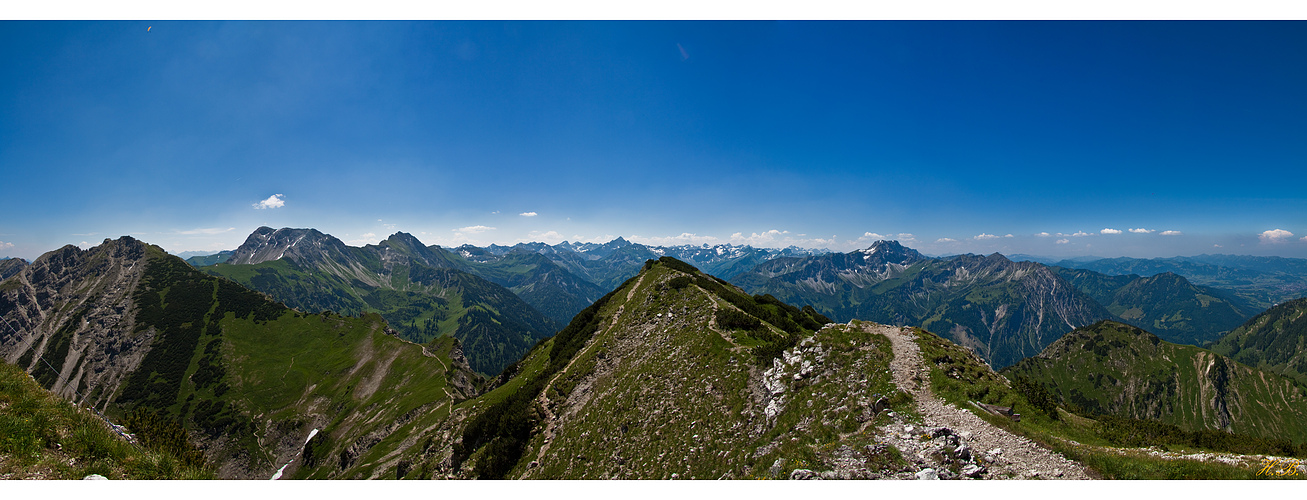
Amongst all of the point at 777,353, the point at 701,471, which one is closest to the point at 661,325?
the point at 777,353

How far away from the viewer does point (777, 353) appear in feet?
112

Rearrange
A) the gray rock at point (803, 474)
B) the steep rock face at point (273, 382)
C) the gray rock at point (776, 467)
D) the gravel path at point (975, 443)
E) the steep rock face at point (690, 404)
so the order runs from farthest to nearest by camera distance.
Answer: the steep rock face at point (273, 382) → the steep rock face at point (690, 404) → the gray rock at point (776, 467) → the gray rock at point (803, 474) → the gravel path at point (975, 443)

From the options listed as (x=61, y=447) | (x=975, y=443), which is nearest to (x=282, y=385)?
(x=61, y=447)

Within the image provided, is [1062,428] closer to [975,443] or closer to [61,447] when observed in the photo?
[975,443]

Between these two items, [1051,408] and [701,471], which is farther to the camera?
[701,471]

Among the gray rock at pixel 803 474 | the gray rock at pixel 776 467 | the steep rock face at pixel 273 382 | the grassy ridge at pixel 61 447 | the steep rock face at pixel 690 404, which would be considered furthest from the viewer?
the steep rock face at pixel 273 382

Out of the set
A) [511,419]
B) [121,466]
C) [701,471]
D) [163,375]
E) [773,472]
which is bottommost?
[163,375]

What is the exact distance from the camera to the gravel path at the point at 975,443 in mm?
16234

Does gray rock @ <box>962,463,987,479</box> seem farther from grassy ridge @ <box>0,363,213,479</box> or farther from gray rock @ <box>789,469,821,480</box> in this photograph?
grassy ridge @ <box>0,363,213,479</box>

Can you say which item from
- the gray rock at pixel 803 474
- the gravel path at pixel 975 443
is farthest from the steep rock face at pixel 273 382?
the gravel path at pixel 975 443

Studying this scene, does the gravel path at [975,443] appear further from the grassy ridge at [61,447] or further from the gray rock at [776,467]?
the grassy ridge at [61,447]
